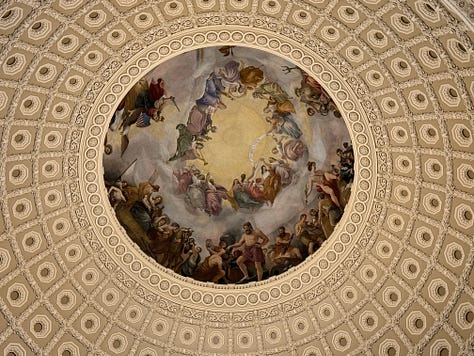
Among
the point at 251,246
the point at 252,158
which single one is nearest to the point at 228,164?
the point at 252,158

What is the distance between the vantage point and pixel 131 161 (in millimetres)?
23812

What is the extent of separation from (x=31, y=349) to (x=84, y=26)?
30.2 ft

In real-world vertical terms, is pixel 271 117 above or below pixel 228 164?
above

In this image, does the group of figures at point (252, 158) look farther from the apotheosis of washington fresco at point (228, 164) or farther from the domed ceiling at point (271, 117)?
the domed ceiling at point (271, 117)

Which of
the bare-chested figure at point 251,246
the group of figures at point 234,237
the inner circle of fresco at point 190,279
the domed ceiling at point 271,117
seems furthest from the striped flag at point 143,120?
the bare-chested figure at point 251,246

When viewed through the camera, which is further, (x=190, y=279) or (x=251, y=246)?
(x=251, y=246)

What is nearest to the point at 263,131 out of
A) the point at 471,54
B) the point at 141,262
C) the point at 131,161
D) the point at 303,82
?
the point at 303,82

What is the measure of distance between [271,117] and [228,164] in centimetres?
243

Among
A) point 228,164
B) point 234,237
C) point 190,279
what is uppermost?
point 228,164

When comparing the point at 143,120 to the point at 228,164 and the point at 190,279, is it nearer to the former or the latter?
the point at 228,164

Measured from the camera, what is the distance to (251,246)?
24.9 metres

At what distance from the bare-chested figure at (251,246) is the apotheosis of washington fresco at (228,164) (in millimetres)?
37

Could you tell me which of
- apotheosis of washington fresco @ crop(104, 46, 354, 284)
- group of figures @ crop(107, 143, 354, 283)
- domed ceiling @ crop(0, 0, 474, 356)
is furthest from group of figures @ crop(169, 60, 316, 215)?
group of figures @ crop(107, 143, 354, 283)

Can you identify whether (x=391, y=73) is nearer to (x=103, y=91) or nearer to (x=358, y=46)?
(x=358, y=46)
